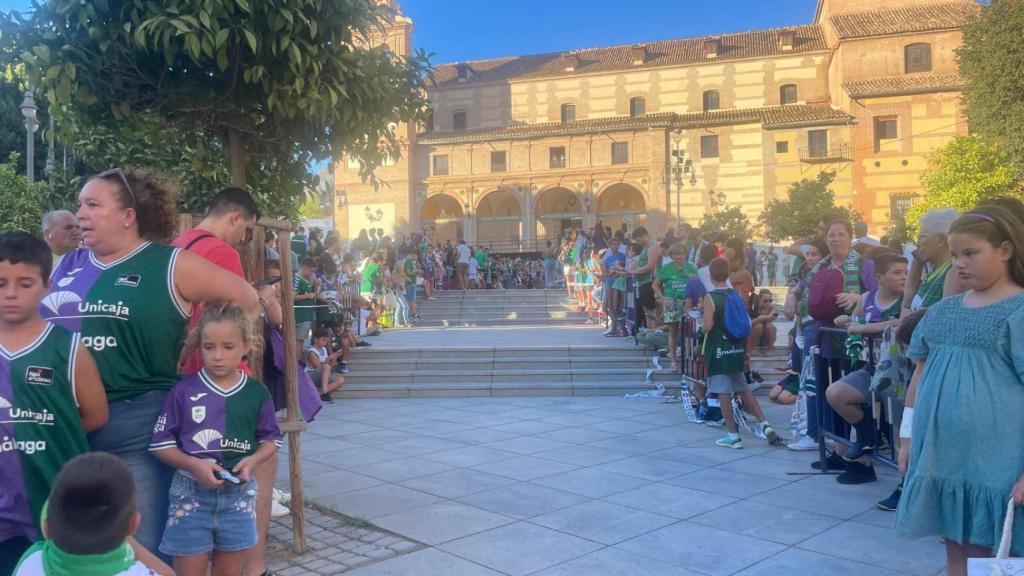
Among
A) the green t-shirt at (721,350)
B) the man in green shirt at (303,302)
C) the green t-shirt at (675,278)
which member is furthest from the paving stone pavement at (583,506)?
the green t-shirt at (675,278)

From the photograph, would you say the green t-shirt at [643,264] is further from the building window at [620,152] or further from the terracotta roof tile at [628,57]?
the terracotta roof tile at [628,57]

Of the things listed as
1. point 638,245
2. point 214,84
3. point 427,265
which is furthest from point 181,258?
point 427,265

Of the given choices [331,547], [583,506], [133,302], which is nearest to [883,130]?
[583,506]

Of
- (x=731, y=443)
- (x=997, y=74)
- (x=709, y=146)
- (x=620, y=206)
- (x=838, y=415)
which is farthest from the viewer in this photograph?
(x=620, y=206)

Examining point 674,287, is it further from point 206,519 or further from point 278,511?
point 206,519

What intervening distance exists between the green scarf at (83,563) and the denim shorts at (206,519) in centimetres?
100

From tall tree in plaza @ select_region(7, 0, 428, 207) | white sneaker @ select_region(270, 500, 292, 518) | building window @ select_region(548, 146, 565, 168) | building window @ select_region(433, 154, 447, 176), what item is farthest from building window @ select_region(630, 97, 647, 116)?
white sneaker @ select_region(270, 500, 292, 518)

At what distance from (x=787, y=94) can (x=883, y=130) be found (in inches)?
289

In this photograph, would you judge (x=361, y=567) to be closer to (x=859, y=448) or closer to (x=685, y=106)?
(x=859, y=448)

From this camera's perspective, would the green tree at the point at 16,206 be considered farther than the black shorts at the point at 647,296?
Yes

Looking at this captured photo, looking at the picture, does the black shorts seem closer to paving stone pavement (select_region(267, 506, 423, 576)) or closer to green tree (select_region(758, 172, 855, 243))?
paving stone pavement (select_region(267, 506, 423, 576))

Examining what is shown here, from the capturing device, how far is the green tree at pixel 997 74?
1133 inches

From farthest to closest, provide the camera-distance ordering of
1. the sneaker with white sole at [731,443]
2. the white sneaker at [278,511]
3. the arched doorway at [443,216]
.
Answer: the arched doorway at [443,216] → the sneaker with white sole at [731,443] → the white sneaker at [278,511]

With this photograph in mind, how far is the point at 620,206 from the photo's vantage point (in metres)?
52.1
